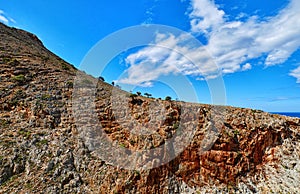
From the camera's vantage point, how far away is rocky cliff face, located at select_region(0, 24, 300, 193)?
664 inches

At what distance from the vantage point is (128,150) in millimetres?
18672

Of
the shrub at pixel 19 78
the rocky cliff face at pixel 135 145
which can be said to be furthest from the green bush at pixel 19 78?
the rocky cliff face at pixel 135 145

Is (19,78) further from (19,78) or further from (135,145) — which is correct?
(135,145)

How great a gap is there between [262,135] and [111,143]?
14247 millimetres

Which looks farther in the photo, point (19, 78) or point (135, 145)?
point (19, 78)

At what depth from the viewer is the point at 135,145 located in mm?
18953

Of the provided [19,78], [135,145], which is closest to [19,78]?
[19,78]

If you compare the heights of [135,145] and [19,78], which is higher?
[19,78]

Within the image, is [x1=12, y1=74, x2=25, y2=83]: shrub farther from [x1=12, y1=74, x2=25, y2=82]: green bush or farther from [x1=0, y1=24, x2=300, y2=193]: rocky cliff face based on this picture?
[x1=0, y1=24, x2=300, y2=193]: rocky cliff face

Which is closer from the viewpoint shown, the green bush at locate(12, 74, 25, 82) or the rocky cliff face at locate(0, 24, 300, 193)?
the rocky cliff face at locate(0, 24, 300, 193)

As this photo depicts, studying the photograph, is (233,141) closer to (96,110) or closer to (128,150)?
(128,150)

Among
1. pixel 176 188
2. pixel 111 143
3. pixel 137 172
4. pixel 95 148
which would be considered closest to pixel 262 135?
pixel 176 188

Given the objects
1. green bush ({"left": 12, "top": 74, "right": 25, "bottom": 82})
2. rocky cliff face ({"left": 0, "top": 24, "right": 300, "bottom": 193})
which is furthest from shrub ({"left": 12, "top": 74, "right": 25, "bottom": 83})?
rocky cliff face ({"left": 0, "top": 24, "right": 300, "bottom": 193})

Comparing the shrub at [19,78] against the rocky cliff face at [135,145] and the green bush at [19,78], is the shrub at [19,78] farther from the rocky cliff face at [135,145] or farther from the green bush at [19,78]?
the rocky cliff face at [135,145]
